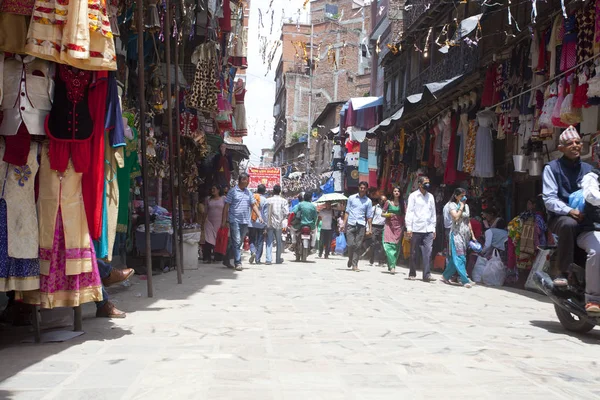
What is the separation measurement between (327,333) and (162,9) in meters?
6.58

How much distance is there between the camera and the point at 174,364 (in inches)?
160

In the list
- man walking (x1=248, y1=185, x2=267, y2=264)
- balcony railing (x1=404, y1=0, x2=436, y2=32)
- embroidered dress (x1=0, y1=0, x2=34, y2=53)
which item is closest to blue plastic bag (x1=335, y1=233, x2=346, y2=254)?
balcony railing (x1=404, y1=0, x2=436, y2=32)

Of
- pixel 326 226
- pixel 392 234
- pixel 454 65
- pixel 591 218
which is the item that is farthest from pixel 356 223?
pixel 591 218

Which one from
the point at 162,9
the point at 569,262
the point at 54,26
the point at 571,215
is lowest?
the point at 569,262

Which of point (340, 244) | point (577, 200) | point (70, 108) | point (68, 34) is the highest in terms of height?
point (68, 34)

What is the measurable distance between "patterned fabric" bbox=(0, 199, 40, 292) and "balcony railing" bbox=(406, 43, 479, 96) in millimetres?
12536

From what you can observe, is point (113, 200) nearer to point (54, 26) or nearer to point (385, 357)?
point (54, 26)

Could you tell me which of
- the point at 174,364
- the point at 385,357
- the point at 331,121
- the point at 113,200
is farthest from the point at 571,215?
the point at 331,121

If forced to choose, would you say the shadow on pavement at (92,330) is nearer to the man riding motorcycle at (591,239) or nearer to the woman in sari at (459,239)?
the man riding motorcycle at (591,239)

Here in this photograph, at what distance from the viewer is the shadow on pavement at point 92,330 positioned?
4008 millimetres

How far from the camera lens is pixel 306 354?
177 inches

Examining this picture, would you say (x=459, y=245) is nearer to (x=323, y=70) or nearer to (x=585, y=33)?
(x=585, y=33)

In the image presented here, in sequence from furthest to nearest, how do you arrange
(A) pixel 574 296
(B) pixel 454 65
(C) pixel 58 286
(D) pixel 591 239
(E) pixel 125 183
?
(B) pixel 454 65 → (E) pixel 125 183 → (A) pixel 574 296 → (D) pixel 591 239 → (C) pixel 58 286

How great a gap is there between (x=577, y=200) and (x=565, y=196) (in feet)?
0.56
